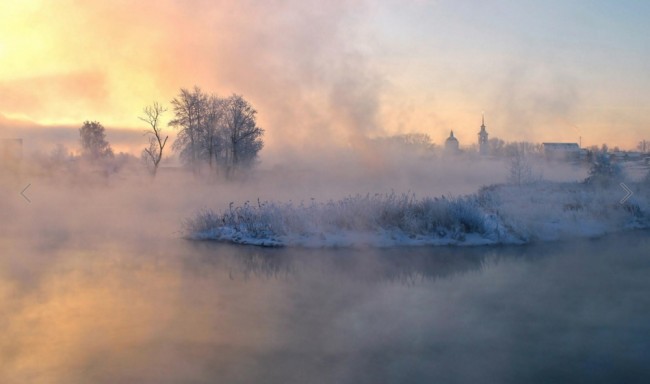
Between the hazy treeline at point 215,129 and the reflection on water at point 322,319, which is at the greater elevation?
the hazy treeline at point 215,129

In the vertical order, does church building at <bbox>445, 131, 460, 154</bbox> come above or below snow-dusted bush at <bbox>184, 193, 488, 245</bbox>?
above

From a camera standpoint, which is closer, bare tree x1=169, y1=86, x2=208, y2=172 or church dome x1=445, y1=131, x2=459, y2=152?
bare tree x1=169, y1=86, x2=208, y2=172

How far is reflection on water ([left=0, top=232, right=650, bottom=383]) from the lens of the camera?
24.5 ft

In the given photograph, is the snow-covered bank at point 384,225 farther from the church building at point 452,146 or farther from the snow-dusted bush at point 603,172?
the church building at point 452,146

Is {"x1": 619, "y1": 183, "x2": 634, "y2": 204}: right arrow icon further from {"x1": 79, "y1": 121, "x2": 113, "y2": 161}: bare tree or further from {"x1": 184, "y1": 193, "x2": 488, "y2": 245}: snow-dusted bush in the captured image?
{"x1": 79, "y1": 121, "x2": 113, "y2": 161}: bare tree

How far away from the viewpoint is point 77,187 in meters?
48.0

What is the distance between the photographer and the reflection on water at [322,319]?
24.5 feet

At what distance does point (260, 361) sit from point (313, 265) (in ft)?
25.0

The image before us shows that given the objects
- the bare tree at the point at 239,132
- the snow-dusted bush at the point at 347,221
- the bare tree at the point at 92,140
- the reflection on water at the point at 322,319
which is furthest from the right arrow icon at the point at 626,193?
the bare tree at the point at 92,140

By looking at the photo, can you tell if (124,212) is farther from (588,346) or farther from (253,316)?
(588,346)

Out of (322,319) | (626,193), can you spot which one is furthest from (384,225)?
(626,193)

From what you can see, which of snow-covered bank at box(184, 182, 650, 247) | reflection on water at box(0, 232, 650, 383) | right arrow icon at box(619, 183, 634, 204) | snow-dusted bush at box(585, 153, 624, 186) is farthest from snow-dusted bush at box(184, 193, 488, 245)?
snow-dusted bush at box(585, 153, 624, 186)

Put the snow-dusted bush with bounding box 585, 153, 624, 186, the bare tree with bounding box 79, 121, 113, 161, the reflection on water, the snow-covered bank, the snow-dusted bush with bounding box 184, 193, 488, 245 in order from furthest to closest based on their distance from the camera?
the bare tree with bounding box 79, 121, 113, 161 < the snow-dusted bush with bounding box 585, 153, 624, 186 < the snow-dusted bush with bounding box 184, 193, 488, 245 < the snow-covered bank < the reflection on water

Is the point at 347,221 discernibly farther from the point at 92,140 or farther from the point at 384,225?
the point at 92,140
